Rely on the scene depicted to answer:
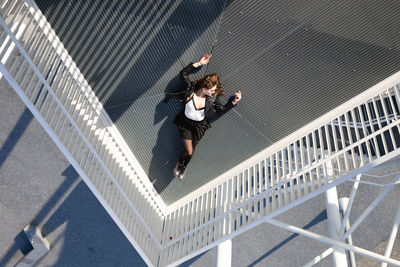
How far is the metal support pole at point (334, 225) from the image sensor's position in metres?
5.17

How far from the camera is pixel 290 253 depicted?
687 centimetres

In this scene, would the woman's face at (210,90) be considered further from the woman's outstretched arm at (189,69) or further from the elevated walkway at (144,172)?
the elevated walkway at (144,172)

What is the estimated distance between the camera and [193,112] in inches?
196

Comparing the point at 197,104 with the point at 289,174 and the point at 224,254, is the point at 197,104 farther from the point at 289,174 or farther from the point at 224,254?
the point at 224,254

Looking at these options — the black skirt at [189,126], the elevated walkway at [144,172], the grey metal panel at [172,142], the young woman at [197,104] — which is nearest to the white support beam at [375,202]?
the elevated walkway at [144,172]

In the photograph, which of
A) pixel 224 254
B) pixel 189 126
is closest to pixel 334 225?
pixel 224 254

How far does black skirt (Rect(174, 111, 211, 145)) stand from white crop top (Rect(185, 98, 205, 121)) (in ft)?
0.19

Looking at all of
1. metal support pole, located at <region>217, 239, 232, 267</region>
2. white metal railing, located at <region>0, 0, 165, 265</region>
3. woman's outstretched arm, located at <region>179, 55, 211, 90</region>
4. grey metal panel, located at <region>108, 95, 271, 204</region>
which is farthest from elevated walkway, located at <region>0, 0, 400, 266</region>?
woman's outstretched arm, located at <region>179, 55, 211, 90</region>

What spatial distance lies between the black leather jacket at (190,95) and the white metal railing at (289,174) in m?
0.81

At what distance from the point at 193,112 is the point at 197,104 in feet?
0.37

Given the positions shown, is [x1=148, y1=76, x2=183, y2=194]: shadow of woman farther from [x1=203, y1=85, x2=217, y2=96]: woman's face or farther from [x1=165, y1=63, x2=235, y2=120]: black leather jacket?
[x1=203, y1=85, x2=217, y2=96]: woman's face

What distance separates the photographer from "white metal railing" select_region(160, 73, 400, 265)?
4.49 metres

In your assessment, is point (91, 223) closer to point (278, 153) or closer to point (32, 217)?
point (32, 217)

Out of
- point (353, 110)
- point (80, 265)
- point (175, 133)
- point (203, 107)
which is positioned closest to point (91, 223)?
point (80, 265)
